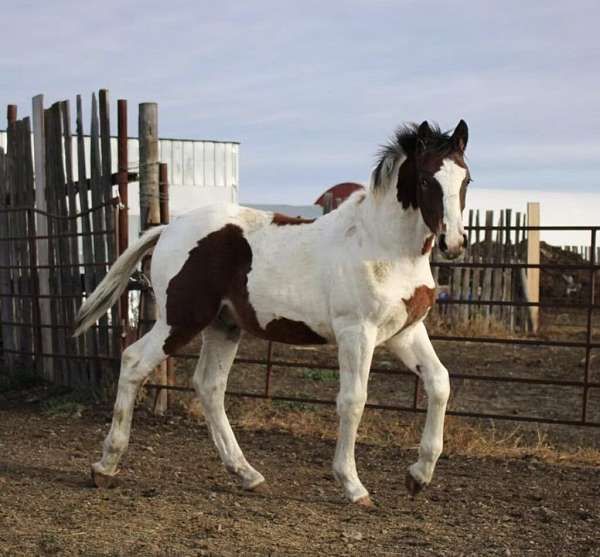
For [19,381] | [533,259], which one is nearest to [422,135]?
[19,381]

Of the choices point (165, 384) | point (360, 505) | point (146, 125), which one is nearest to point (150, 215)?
point (146, 125)

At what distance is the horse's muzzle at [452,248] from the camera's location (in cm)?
454

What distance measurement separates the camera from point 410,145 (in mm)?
5059

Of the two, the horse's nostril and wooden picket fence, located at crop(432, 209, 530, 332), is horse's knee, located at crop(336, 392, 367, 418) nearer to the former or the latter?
the horse's nostril

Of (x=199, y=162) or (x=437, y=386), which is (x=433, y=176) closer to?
(x=437, y=386)

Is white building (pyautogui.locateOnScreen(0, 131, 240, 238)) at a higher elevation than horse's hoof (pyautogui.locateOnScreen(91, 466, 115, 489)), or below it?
higher

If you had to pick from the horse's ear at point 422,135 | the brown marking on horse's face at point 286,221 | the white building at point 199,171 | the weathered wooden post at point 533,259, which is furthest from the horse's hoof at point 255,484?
the white building at point 199,171

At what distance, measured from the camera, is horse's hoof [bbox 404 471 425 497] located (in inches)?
204

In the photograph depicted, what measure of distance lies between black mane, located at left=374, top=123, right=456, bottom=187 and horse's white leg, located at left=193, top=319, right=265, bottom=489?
145 cm

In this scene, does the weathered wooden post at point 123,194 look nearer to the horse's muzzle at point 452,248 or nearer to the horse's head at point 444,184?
the horse's head at point 444,184

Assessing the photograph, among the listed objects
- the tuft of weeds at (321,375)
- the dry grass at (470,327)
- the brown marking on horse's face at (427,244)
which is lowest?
the dry grass at (470,327)

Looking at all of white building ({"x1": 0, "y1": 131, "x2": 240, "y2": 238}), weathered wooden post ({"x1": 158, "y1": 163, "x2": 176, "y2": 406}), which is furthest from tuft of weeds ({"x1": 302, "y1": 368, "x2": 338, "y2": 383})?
white building ({"x1": 0, "y1": 131, "x2": 240, "y2": 238})

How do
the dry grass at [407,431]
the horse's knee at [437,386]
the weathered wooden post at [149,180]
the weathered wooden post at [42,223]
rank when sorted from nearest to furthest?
1. the horse's knee at [437,386]
2. the dry grass at [407,431]
3. the weathered wooden post at [149,180]
4. the weathered wooden post at [42,223]

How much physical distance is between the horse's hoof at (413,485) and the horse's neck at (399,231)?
1.19 m
